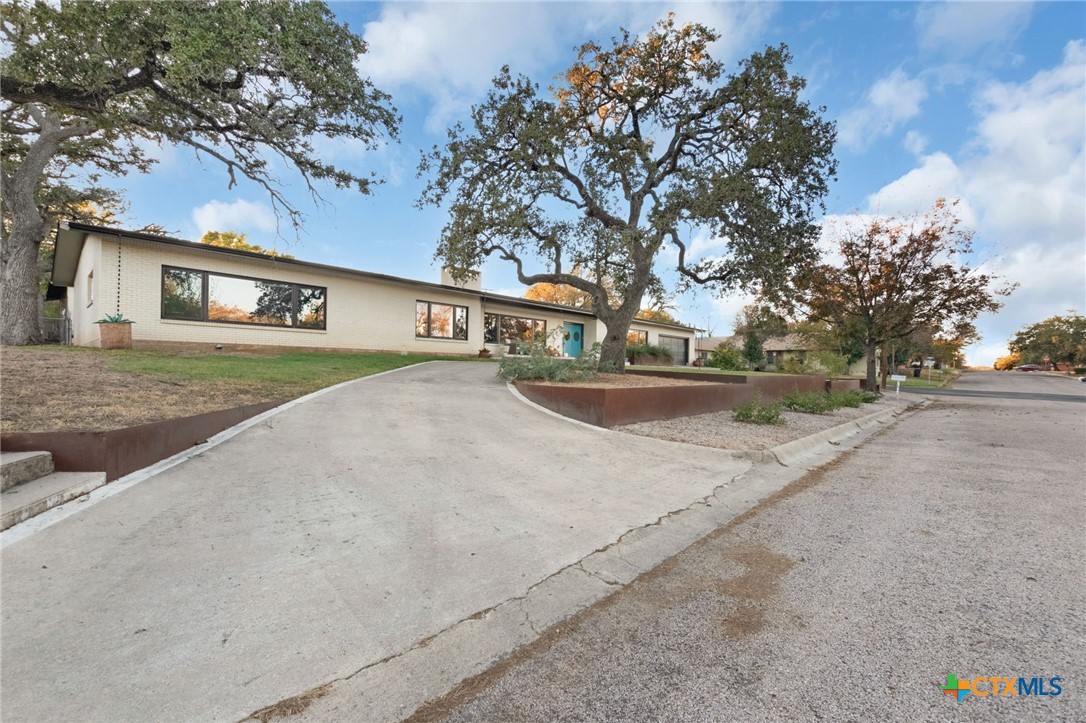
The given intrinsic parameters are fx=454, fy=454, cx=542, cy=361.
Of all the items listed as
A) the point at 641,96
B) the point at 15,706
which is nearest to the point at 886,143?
the point at 641,96

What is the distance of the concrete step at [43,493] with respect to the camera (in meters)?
2.88

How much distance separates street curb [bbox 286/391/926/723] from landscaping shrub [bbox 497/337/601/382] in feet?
17.0

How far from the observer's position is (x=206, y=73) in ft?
20.4

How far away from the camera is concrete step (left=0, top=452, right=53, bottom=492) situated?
3143mm

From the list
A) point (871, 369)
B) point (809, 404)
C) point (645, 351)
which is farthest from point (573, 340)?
point (809, 404)

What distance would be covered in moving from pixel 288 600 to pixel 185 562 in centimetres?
80

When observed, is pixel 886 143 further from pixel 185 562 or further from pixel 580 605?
pixel 185 562

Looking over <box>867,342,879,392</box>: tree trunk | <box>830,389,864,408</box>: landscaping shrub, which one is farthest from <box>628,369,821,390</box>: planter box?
<box>867,342,879,392</box>: tree trunk

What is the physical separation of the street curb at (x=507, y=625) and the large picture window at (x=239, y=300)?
15030 millimetres

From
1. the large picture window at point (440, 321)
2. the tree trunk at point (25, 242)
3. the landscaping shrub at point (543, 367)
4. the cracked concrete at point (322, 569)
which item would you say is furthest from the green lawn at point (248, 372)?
the large picture window at point (440, 321)

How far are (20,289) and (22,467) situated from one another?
1461 cm

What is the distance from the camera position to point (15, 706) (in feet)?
5.36

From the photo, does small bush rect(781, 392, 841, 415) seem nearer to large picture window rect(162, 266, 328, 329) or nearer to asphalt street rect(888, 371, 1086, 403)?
large picture window rect(162, 266, 328, 329)

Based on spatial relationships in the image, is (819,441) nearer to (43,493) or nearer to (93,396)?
(43,493)
